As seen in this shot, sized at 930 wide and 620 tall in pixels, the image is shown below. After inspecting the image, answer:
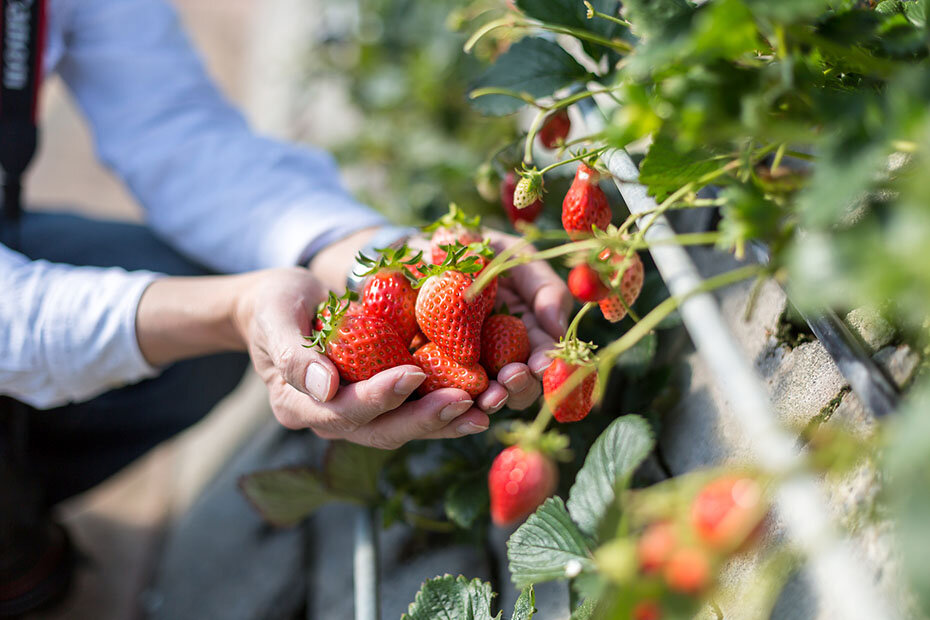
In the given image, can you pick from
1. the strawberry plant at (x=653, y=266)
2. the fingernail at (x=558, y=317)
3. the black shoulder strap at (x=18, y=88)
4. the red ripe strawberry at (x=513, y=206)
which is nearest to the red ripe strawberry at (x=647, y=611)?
the strawberry plant at (x=653, y=266)

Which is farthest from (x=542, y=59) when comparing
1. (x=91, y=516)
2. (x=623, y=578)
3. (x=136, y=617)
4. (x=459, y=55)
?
(x=91, y=516)

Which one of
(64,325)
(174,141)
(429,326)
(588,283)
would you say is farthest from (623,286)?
(174,141)

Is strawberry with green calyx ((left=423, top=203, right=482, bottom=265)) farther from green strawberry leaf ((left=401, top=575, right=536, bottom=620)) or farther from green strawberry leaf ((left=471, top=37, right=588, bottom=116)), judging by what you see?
green strawberry leaf ((left=401, top=575, right=536, bottom=620))

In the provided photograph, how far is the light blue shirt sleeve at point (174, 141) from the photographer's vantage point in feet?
3.88

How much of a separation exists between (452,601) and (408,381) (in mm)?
207

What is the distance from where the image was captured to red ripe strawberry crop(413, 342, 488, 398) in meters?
0.62

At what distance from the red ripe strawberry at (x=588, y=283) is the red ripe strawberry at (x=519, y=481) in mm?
133

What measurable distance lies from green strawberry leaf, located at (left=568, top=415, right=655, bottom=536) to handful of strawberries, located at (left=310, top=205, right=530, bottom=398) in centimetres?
12

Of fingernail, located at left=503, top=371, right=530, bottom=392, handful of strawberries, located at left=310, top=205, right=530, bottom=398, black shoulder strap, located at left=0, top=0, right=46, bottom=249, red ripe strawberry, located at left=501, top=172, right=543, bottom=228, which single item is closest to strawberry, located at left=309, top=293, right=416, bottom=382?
handful of strawberries, located at left=310, top=205, right=530, bottom=398

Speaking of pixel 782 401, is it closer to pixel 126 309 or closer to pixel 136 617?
pixel 126 309

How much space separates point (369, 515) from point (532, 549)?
1.22 ft

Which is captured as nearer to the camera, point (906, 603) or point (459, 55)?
point (906, 603)

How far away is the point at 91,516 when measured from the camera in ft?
5.04

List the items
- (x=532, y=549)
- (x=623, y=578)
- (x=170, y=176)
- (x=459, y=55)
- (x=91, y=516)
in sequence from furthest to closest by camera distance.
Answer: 1. (x=459, y=55)
2. (x=91, y=516)
3. (x=170, y=176)
4. (x=532, y=549)
5. (x=623, y=578)
